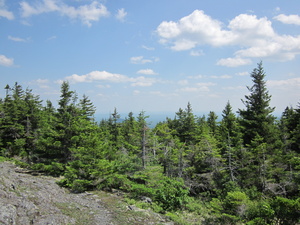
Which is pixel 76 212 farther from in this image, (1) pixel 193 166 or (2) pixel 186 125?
(2) pixel 186 125

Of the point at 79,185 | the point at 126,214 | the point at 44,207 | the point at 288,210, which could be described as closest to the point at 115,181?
the point at 79,185

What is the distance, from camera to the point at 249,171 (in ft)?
67.6

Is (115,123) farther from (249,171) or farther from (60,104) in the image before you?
(249,171)

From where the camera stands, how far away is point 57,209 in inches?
522

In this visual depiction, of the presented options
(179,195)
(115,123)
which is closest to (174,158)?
(179,195)

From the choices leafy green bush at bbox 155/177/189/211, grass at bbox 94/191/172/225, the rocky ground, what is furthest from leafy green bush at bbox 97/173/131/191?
leafy green bush at bbox 155/177/189/211

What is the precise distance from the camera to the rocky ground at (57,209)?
440 inches

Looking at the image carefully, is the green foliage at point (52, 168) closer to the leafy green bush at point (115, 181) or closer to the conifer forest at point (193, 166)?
the conifer forest at point (193, 166)

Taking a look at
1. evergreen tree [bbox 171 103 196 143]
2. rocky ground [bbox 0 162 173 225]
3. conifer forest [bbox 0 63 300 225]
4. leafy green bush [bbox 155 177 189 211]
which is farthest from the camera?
evergreen tree [bbox 171 103 196 143]

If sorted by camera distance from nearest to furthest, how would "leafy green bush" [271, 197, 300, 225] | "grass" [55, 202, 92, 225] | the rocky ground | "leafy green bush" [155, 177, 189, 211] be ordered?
the rocky ground, "leafy green bush" [271, 197, 300, 225], "grass" [55, 202, 92, 225], "leafy green bush" [155, 177, 189, 211]

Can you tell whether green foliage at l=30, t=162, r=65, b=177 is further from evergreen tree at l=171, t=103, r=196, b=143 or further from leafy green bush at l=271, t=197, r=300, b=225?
leafy green bush at l=271, t=197, r=300, b=225

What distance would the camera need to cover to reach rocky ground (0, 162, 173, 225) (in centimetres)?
1116

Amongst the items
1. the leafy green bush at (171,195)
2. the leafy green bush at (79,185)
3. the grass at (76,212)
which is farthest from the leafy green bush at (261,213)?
the leafy green bush at (79,185)

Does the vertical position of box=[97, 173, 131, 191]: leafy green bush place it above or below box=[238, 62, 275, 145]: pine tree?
below
